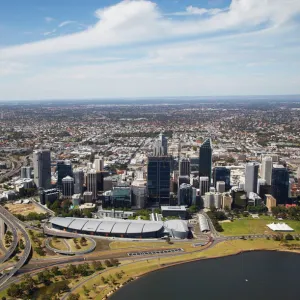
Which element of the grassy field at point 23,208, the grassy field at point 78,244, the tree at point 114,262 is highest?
the tree at point 114,262

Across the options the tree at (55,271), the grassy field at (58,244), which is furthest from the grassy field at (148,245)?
the tree at (55,271)

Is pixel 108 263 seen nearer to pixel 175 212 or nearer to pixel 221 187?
pixel 175 212

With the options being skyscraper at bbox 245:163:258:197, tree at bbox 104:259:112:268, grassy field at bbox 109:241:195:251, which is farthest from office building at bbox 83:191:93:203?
skyscraper at bbox 245:163:258:197

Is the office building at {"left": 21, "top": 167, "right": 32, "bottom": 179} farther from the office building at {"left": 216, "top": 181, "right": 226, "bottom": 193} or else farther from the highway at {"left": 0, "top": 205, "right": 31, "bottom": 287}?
the office building at {"left": 216, "top": 181, "right": 226, "bottom": 193}

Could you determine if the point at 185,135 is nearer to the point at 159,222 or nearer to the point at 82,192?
the point at 82,192

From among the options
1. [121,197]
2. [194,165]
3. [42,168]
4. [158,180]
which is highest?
[42,168]

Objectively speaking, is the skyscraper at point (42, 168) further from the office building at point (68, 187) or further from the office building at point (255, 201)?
the office building at point (255, 201)

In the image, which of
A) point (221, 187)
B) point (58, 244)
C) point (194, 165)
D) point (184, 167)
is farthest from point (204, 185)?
point (58, 244)
